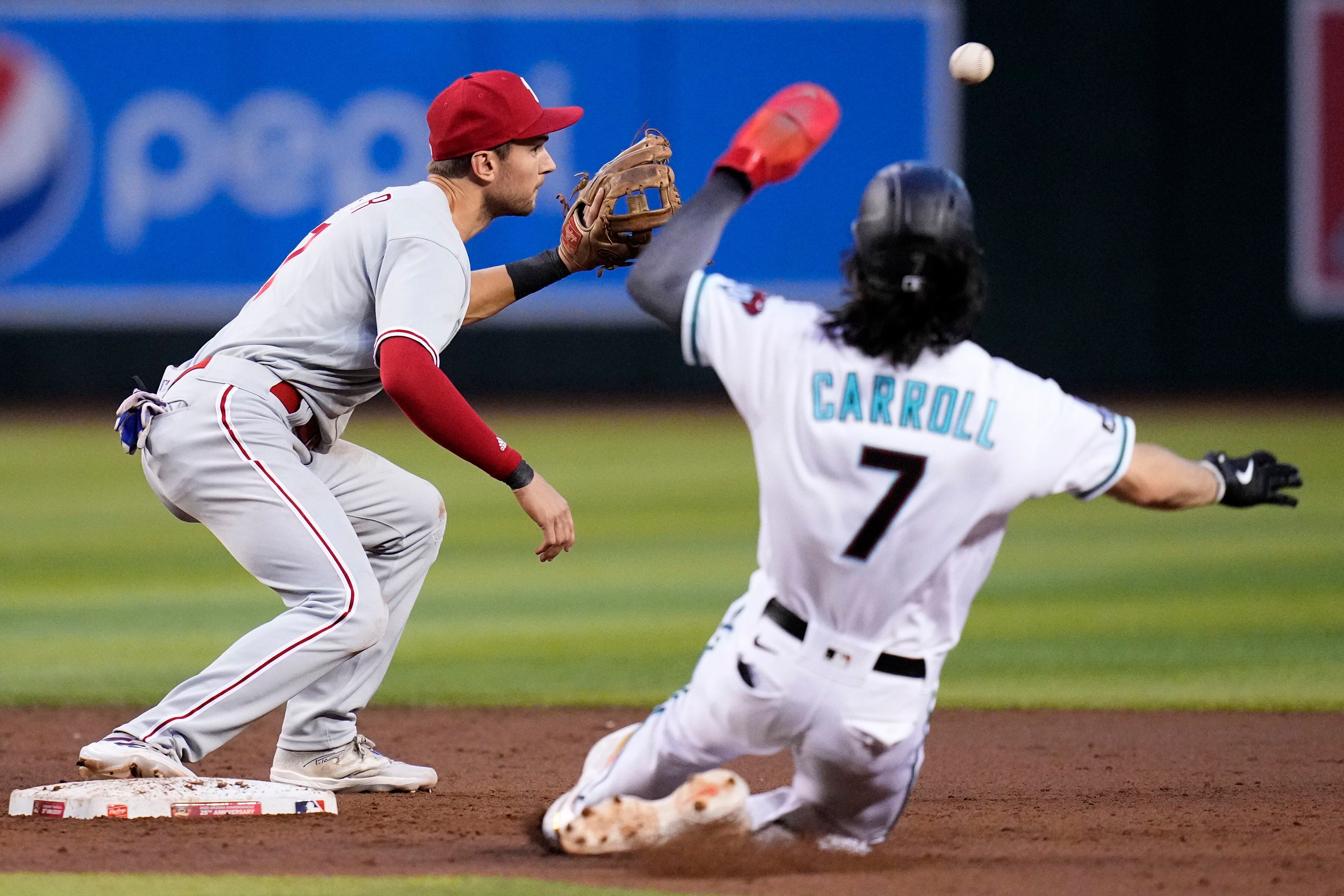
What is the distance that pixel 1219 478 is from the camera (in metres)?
3.16

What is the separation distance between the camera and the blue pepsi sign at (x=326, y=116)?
1680 cm

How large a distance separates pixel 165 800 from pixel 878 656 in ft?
5.58

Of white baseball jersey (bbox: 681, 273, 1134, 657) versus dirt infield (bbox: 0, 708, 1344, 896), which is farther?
dirt infield (bbox: 0, 708, 1344, 896)

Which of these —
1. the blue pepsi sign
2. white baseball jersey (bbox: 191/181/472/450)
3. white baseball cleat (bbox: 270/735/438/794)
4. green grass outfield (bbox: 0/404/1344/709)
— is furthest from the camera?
the blue pepsi sign

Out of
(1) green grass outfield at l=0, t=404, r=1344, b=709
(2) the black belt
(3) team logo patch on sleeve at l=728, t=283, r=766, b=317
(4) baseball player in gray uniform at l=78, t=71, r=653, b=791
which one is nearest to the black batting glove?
(2) the black belt

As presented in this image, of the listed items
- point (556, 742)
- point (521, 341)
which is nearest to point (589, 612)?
point (556, 742)

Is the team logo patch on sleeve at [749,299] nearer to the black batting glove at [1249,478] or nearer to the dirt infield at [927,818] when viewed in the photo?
the black batting glove at [1249,478]

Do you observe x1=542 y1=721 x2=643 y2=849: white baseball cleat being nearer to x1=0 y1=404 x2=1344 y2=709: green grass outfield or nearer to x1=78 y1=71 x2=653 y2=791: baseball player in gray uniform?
x1=78 y1=71 x2=653 y2=791: baseball player in gray uniform

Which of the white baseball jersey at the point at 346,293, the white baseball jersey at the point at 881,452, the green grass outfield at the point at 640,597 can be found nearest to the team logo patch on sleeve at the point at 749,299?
the white baseball jersey at the point at 881,452

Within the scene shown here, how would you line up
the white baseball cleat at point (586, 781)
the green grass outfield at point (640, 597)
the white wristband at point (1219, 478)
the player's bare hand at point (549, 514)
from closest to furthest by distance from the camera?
the white wristband at point (1219, 478) → the white baseball cleat at point (586, 781) → the player's bare hand at point (549, 514) → the green grass outfield at point (640, 597)

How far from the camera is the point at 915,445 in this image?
9.99 feet

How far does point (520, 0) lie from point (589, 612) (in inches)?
423

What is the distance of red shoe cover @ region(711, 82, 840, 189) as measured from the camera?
3236 millimetres

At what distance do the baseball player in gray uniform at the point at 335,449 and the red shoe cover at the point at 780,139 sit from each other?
83cm
